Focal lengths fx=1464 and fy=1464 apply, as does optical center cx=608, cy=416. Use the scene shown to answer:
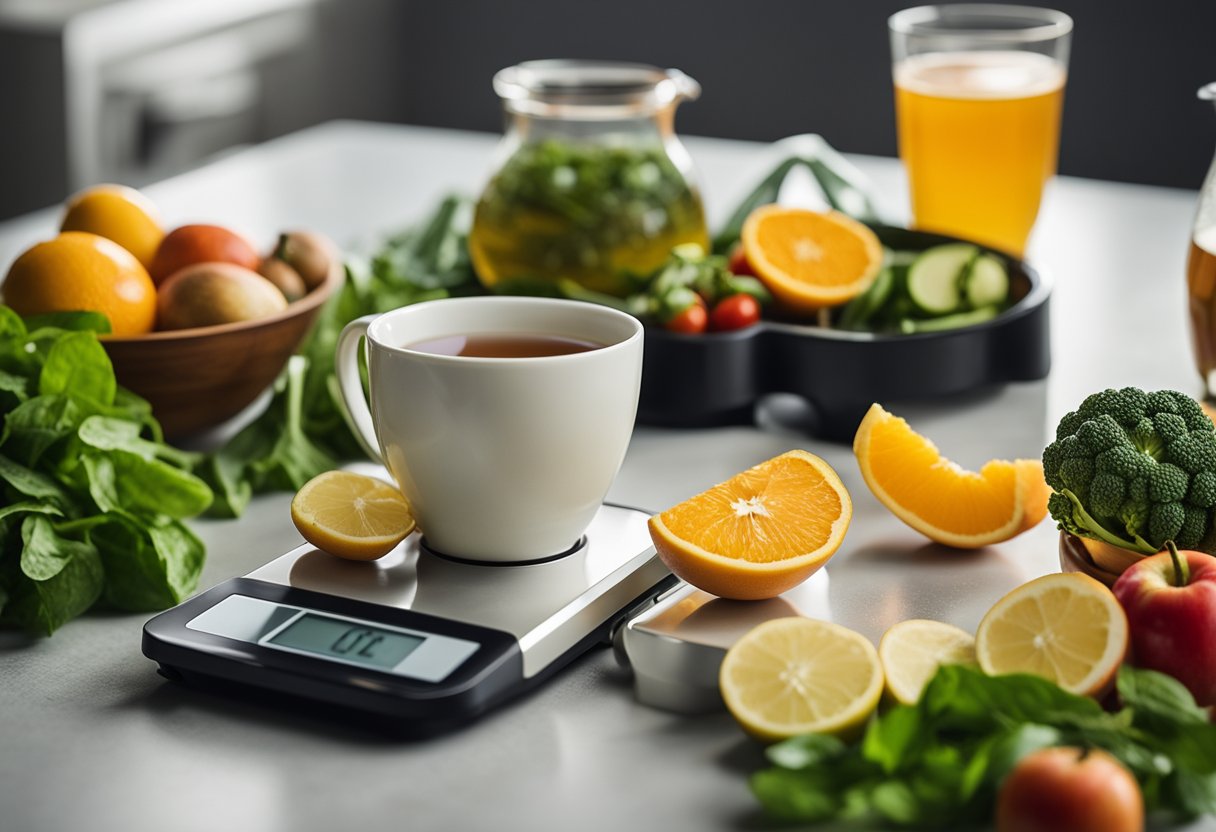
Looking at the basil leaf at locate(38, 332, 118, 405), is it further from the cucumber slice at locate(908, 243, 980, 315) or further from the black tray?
the cucumber slice at locate(908, 243, 980, 315)

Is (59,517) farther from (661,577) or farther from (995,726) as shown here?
(995,726)

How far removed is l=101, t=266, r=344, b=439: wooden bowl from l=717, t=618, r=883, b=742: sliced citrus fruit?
0.56 meters

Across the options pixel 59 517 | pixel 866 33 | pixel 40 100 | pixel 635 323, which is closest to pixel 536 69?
pixel 635 323

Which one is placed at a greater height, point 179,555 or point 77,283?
point 77,283

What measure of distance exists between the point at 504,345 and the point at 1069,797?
1.66ft

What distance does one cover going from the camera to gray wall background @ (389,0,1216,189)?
3852mm

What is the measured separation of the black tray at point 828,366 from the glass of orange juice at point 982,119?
0.33 meters

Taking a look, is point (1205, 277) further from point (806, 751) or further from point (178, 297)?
point (178, 297)

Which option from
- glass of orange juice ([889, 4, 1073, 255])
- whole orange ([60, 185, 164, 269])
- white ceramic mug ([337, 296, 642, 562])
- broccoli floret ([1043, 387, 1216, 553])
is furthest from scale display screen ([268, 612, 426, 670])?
glass of orange juice ([889, 4, 1073, 255])

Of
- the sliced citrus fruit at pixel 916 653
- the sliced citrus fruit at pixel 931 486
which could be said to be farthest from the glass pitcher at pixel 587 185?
the sliced citrus fruit at pixel 916 653

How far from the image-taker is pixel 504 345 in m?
1.03

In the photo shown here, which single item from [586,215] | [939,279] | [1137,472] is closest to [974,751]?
[1137,472]

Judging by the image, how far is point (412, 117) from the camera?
194 inches

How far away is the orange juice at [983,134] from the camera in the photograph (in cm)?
165
